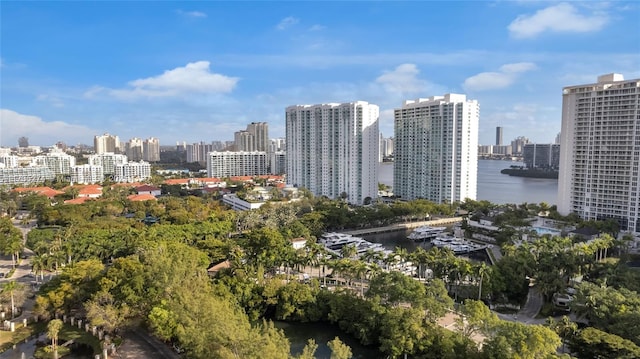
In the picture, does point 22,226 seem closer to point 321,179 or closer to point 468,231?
point 321,179

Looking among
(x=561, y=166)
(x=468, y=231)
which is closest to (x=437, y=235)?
(x=468, y=231)

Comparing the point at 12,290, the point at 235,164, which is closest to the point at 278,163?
the point at 235,164

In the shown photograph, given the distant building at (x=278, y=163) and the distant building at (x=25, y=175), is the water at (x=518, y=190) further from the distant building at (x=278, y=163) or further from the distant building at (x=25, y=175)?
the distant building at (x=25, y=175)

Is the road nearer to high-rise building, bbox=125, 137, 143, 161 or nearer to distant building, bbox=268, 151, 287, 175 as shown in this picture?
distant building, bbox=268, 151, 287, 175

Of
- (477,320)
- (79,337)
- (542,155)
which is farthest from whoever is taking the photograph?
(542,155)

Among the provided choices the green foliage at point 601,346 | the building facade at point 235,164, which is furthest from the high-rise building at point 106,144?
the green foliage at point 601,346

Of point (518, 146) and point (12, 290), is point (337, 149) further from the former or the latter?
point (518, 146)
